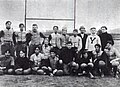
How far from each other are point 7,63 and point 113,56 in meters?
2.19

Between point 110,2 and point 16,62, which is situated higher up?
point 110,2

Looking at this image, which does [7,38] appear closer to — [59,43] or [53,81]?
[59,43]

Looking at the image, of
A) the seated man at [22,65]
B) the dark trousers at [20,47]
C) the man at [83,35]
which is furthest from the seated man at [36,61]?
the man at [83,35]

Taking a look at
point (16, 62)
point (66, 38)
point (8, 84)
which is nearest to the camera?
point (8, 84)

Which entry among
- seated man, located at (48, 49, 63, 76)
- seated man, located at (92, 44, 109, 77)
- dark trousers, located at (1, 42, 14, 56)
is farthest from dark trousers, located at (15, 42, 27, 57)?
seated man, located at (92, 44, 109, 77)

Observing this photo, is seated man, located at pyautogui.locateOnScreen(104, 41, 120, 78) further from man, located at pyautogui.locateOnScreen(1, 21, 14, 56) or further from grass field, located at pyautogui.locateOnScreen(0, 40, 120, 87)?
man, located at pyautogui.locateOnScreen(1, 21, 14, 56)

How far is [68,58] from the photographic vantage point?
505 centimetres

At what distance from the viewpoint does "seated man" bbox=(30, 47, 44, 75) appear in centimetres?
505

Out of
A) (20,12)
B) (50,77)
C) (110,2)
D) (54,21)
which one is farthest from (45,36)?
(110,2)

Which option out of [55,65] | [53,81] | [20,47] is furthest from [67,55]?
[20,47]

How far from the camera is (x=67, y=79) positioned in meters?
4.62

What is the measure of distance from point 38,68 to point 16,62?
0.46 metres

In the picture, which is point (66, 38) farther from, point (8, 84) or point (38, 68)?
point (8, 84)

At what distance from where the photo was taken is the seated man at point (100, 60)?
16.1 feet
